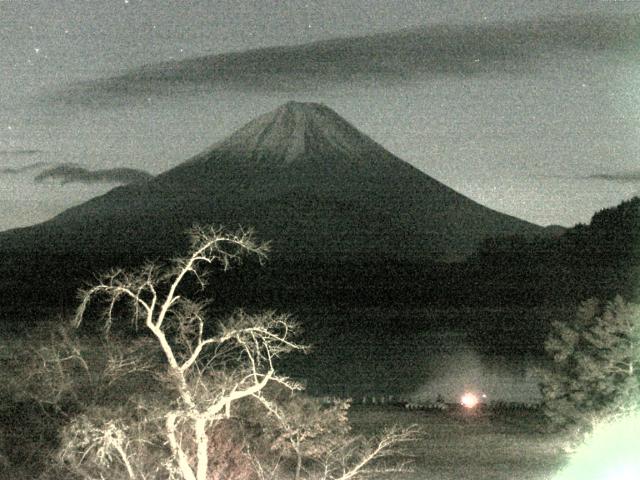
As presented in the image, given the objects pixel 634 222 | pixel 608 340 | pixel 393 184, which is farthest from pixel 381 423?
pixel 393 184

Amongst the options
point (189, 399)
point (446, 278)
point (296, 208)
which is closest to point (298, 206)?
point (296, 208)

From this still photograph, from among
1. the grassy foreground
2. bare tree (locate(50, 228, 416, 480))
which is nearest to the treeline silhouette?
the grassy foreground

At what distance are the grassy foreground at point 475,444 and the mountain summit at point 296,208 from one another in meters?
79.7

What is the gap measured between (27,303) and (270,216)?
6154 cm

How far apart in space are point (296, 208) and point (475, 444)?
10779 cm

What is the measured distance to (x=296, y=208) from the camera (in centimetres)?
12338

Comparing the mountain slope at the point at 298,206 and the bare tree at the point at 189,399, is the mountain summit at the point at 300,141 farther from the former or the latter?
the bare tree at the point at 189,399

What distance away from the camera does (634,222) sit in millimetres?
44656

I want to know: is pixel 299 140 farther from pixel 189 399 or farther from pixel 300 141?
pixel 189 399

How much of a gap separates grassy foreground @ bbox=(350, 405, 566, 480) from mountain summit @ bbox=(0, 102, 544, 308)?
79.7 meters

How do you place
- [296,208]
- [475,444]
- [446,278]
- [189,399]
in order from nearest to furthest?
[189,399] < [475,444] < [446,278] < [296,208]

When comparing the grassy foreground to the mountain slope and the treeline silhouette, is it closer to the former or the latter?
the treeline silhouette

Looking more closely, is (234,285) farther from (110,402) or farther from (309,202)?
(309,202)

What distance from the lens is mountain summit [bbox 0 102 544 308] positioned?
362 feet
